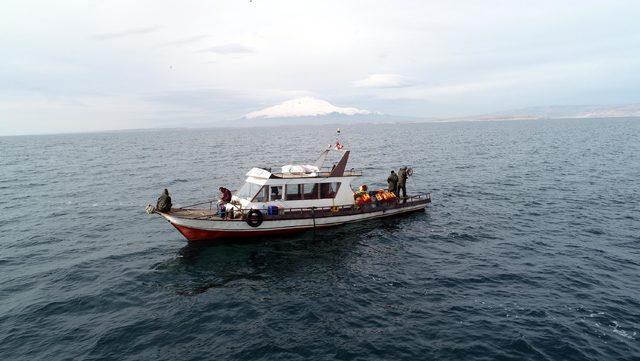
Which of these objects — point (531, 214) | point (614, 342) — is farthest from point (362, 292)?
point (531, 214)

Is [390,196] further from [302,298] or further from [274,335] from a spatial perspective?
[274,335]

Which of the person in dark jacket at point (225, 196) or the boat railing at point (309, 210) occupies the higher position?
the person in dark jacket at point (225, 196)

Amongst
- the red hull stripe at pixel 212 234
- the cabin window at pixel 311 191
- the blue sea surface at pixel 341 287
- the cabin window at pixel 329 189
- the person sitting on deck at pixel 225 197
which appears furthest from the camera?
the cabin window at pixel 329 189

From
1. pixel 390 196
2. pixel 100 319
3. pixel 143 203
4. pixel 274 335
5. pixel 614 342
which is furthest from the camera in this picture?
pixel 143 203

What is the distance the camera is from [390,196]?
28609 mm

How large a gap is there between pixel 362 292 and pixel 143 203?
25.3 m

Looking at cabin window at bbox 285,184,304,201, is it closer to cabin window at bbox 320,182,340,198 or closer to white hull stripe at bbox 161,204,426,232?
cabin window at bbox 320,182,340,198

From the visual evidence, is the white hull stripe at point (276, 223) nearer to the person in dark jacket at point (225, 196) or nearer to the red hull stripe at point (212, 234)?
the red hull stripe at point (212, 234)

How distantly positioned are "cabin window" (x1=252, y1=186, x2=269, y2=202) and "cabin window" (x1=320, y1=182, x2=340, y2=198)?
3.89 metres

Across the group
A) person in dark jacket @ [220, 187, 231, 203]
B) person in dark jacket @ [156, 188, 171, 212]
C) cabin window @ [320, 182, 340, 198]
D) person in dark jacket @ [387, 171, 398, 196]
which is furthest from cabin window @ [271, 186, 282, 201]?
person in dark jacket @ [387, 171, 398, 196]

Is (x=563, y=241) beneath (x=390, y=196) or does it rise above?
beneath

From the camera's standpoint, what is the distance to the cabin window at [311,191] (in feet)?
84.8

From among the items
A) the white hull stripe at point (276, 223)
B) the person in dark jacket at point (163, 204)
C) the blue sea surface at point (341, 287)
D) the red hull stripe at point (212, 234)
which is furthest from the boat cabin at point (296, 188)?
the person in dark jacket at point (163, 204)

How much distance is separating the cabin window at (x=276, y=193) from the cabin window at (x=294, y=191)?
488 millimetres
